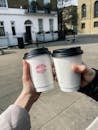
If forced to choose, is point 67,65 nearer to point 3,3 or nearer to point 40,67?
point 40,67

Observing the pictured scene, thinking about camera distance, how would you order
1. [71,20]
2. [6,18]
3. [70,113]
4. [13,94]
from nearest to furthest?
[70,113]
[13,94]
[6,18]
[71,20]

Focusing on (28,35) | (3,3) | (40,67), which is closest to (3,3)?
(3,3)

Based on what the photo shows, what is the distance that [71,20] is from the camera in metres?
39.3

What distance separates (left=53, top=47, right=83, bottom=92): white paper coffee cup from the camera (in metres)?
1.08

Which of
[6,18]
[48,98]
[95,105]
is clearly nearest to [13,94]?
[48,98]

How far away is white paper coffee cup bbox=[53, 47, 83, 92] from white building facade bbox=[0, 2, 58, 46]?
51.4ft

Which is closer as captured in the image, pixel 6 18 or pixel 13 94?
pixel 13 94

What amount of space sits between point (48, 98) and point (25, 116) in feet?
9.12

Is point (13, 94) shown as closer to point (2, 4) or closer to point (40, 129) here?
point (40, 129)

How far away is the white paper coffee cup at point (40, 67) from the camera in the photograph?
1.15 m

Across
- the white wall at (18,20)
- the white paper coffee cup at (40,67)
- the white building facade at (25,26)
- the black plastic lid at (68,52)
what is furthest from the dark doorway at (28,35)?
the black plastic lid at (68,52)

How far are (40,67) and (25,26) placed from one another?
18.5 m

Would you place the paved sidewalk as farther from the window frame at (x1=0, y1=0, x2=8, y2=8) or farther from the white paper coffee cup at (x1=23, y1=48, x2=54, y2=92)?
the window frame at (x1=0, y1=0, x2=8, y2=8)

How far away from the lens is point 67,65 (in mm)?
1094
